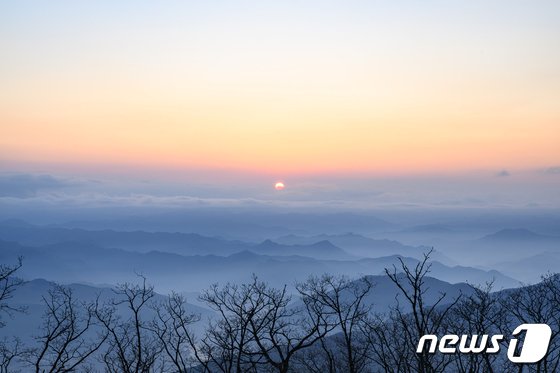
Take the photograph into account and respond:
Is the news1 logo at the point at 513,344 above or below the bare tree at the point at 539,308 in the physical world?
above

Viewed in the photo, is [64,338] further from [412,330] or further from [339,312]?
[412,330]

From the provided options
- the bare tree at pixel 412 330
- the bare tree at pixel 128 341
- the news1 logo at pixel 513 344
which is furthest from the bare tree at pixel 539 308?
the bare tree at pixel 128 341

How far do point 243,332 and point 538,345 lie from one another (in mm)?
13240

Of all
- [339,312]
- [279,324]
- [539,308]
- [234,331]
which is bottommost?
[279,324]

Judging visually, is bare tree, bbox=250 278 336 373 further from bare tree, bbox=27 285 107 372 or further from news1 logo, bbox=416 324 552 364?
bare tree, bbox=27 285 107 372

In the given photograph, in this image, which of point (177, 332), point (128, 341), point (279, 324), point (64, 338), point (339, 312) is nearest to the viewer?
point (339, 312)

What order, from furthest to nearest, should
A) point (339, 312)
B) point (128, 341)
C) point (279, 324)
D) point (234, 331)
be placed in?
point (279, 324) → point (128, 341) → point (234, 331) → point (339, 312)

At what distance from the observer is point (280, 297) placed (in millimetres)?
21453

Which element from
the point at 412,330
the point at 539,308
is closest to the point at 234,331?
the point at 412,330

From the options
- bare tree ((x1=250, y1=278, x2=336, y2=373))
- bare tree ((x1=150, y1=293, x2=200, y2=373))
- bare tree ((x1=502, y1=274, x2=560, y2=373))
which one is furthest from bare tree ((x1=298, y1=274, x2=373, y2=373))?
bare tree ((x1=502, y1=274, x2=560, y2=373))

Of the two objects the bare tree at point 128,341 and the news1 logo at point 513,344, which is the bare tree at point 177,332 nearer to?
the bare tree at point 128,341

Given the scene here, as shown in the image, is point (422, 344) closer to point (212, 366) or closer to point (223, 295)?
point (223, 295)

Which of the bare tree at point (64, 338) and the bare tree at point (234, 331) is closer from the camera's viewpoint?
the bare tree at point (234, 331)

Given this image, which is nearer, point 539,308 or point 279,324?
point 539,308
